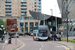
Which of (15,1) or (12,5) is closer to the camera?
(12,5)

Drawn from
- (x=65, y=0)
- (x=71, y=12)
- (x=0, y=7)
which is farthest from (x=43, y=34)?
(x=0, y=7)

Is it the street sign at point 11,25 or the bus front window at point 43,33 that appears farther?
the bus front window at point 43,33

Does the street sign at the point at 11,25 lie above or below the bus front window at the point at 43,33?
above

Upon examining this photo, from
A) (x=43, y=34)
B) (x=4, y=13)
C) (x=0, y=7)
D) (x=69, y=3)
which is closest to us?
(x=0, y=7)

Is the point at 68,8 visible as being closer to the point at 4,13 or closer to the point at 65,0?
the point at 65,0

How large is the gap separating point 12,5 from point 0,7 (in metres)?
1.88

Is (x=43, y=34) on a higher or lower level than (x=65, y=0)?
lower

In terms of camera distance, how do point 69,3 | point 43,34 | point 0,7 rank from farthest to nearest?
point 69,3 → point 43,34 → point 0,7

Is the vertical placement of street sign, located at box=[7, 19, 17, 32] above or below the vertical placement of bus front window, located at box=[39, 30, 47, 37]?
above

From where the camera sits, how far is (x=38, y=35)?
31.3 metres

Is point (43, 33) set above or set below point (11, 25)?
below

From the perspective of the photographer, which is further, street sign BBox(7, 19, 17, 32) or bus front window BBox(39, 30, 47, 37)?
bus front window BBox(39, 30, 47, 37)

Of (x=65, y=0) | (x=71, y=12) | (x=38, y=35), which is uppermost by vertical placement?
(x=65, y=0)

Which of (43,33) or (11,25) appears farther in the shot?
(43,33)
